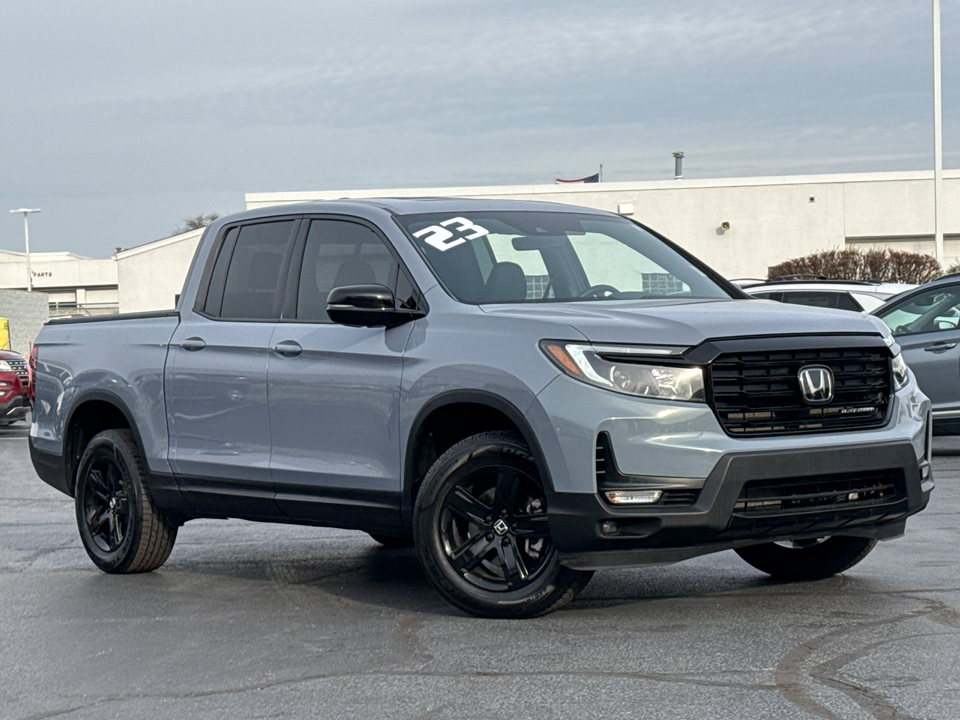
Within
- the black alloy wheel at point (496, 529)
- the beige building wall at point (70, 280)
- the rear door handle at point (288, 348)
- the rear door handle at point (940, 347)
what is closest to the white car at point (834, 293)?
the rear door handle at point (940, 347)

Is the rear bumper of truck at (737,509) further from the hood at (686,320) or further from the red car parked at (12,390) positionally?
the red car parked at (12,390)

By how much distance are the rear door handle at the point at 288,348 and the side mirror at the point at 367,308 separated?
0.42 metres

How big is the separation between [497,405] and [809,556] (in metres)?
1.99

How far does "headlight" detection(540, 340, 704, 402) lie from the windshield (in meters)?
0.85

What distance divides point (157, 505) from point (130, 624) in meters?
1.39

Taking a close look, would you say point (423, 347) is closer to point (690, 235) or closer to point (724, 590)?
point (724, 590)

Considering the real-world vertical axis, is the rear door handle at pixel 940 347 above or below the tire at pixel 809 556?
above

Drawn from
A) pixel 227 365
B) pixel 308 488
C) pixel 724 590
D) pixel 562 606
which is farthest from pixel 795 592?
pixel 227 365

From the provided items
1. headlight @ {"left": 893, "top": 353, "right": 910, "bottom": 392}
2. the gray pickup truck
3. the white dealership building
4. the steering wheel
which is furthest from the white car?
the white dealership building

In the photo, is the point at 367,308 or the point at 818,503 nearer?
the point at 818,503

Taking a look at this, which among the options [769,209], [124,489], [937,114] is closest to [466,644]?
[124,489]

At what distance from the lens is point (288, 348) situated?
22.7 feet

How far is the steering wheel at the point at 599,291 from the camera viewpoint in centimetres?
667

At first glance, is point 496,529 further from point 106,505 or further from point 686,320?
point 106,505
